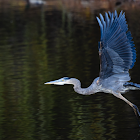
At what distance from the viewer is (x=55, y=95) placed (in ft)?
27.4

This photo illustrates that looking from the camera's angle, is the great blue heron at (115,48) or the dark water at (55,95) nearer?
the great blue heron at (115,48)

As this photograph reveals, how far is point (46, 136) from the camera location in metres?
6.17

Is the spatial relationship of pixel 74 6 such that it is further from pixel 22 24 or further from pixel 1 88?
pixel 1 88

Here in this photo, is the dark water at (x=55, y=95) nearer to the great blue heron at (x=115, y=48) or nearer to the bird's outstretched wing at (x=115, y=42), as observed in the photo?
the great blue heron at (x=115, y=48)

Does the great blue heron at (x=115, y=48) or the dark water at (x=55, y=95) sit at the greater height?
the great blue heron at (x=115, y=48)

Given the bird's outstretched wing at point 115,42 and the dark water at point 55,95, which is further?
the dark water at point 55,95

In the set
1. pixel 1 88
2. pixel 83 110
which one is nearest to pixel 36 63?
pixel 1 88

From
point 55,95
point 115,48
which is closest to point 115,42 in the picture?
point 115,48

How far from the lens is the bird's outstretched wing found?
18.6ft

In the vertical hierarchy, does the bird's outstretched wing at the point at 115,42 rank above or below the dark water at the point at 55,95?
above

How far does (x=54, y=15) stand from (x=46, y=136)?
62.4 feet

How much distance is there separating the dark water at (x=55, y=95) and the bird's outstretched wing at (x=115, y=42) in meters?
1.18

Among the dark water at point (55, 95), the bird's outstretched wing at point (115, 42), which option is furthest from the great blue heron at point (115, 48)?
the dark water at point (55, 95)

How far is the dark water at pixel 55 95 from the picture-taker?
6340 millimetres
